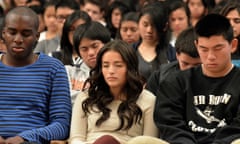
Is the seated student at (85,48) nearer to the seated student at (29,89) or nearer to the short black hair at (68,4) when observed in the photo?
the seated student at (29,89)

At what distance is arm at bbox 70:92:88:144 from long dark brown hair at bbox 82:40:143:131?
0.09 feet

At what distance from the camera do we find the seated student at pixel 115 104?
9.27 feet

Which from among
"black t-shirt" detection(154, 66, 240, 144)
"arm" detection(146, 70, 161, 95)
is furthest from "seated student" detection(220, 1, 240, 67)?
"black t-shirt" detection(154, 66, 240, 144)

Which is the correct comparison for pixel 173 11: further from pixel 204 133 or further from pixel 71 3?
pixel 204 133

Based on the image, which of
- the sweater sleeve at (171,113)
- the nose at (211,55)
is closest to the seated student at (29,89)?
the sweater sleeve at (171,113)

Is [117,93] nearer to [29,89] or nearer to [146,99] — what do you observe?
[146,99]

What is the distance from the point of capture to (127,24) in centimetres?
456

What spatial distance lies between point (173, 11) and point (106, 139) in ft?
7.09

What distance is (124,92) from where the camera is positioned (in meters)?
2.91

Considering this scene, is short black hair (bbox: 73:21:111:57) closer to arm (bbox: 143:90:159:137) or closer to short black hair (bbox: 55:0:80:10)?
arm (bbox: 143:90:159:137)

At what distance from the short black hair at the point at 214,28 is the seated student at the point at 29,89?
2.30ft

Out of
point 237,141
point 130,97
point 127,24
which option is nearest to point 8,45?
point 130,97

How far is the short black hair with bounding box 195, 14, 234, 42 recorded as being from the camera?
105 inches

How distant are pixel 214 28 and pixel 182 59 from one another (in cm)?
42
